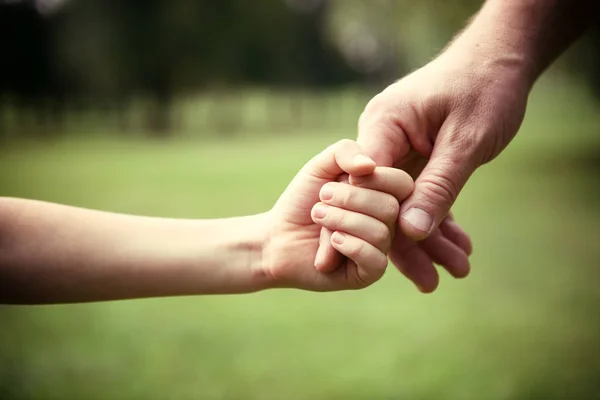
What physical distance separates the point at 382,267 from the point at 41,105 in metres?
36.6

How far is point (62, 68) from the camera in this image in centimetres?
3312

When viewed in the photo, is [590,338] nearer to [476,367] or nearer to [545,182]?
[476,367]

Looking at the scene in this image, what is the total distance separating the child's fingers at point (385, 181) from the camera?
1.98 metres

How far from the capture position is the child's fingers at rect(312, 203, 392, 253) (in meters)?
1.95

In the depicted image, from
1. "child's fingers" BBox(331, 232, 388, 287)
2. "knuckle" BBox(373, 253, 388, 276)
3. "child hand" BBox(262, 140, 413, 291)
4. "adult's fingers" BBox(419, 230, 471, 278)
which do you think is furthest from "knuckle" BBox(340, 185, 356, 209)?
"adult's fingers" BBox(419, 230, 471, 278)

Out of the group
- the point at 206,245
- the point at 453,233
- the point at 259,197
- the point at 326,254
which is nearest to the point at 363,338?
the point at 453,233

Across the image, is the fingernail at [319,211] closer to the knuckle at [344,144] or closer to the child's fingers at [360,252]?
the child's fingers at [360,252]

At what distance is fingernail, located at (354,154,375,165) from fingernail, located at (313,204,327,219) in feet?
0.71

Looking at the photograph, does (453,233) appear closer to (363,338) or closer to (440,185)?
(440,185)

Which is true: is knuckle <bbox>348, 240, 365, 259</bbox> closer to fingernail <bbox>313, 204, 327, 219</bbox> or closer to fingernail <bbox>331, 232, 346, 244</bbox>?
fingernail <bbox>331, 232, 346, 244</bbox>

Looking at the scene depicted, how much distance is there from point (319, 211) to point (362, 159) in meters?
0.25

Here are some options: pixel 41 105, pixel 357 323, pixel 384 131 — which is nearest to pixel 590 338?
pixel 357 323

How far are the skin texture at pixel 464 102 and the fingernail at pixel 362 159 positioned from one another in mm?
185

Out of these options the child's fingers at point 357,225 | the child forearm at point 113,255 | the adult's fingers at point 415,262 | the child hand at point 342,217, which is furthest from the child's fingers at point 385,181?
the child forearm at point 113,255
